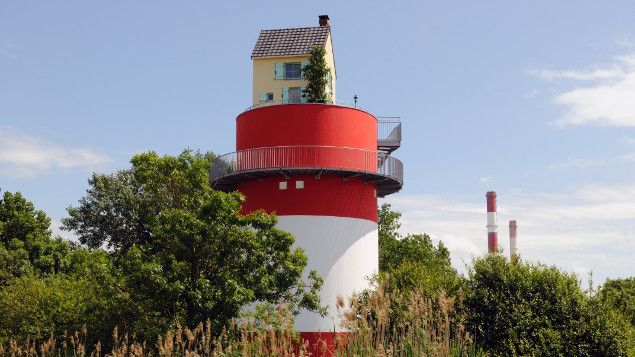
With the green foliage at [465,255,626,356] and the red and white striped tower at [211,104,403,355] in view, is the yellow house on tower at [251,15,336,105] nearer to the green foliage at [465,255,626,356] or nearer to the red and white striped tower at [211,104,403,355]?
the red and white striped tower at [211,104,403,355]

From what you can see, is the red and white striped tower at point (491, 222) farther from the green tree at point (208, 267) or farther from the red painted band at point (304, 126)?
the green tree at point (208, 267)

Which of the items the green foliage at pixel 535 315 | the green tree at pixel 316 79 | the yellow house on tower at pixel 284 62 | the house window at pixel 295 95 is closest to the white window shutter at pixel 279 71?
the yellow house on tower at pixel 284 62

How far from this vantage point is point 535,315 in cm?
2466

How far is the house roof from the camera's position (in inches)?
1821

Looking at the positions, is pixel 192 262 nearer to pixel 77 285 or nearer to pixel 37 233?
pixel 77 285

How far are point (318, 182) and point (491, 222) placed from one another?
102ft

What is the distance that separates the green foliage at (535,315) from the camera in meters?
23.5

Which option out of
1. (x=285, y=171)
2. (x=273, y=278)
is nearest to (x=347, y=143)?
(x=285, y=171)

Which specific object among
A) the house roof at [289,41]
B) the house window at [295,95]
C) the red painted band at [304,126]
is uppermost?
the house roof at [289,41]

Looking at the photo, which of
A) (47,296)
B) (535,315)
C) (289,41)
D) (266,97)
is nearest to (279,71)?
(266,97)

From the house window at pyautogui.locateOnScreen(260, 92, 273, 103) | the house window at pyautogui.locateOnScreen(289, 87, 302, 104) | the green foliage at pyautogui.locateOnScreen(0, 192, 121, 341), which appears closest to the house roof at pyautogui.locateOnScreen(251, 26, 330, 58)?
the house window at pyautogui.locateOnScreen(289, 87, 302, 104)

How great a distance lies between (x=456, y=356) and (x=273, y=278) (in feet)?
35.0

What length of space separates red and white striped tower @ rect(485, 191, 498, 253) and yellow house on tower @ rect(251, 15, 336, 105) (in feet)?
62.3

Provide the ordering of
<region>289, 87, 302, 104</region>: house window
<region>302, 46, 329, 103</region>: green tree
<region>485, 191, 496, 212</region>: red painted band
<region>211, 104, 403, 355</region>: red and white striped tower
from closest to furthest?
<region>211, 104, 403, 355</region>: red and white striped tower
<region>302, 46, 329, 103</region>: green tree
<region>289, 87, 302, 104</region>: house window
<region>485, 191, 496, 212</region>: red painted band
